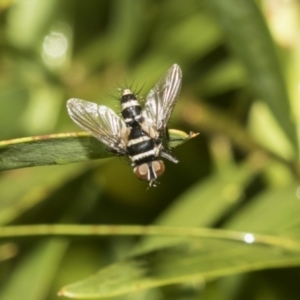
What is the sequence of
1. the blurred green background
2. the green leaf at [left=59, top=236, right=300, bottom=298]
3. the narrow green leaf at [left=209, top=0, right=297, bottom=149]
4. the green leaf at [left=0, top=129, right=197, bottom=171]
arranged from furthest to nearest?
the blurred green background → the narrow green leaf at [left=209, top=0, right=297, bottom=149] → the green leaf at [left=59, top=236, right=300, bottom=298] → the green leaf at [left=0, top=129, right=197, bottom=171]

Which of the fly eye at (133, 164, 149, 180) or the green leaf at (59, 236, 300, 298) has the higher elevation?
the fly eye at (133, 164, 149, 180)

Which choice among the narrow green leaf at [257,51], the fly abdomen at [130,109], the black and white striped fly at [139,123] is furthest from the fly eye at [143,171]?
the narrow green leaf at [257,51]

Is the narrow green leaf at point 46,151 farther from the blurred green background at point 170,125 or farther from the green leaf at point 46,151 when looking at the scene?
the blurred green background at point 170,125

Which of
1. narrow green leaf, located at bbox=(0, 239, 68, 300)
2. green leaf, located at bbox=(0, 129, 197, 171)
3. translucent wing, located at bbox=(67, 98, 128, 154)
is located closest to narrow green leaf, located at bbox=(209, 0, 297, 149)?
translucent wing, located at bbox=(67, 98, 128, 154)

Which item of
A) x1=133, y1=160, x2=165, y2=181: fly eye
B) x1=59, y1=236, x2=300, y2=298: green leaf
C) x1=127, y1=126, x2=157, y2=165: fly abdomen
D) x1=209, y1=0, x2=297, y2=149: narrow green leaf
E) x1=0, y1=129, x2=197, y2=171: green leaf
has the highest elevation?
x1=209, y1=0, x2=297, y2=149: narrow green leaf

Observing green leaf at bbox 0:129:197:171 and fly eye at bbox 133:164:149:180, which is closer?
green leaf at bbox 0:129:197:171

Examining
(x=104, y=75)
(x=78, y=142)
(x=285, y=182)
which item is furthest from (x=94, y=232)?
(x=104, y=75)

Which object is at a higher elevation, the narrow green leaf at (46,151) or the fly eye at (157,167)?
the fly eye at (157,167)

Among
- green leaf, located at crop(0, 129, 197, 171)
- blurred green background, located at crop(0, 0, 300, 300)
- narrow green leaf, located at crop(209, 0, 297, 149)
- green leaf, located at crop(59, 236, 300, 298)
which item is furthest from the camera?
blurred green background, located at crop(0, 0, 300, 300)

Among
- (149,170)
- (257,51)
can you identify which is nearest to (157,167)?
(149,170)

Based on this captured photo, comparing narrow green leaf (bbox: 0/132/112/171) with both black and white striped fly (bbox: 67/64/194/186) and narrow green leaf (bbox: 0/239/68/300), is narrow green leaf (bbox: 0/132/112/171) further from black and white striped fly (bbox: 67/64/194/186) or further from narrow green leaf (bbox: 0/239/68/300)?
narrow green leaf (bbox: 0/239/68/300)
